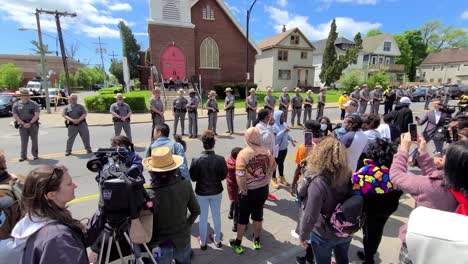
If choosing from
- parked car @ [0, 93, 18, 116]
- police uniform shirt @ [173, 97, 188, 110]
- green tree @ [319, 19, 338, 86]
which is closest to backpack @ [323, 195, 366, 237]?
police uniform shirt @ [173, 97, 188, 110]

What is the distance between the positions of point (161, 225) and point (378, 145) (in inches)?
95.8

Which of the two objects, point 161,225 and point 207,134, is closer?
point 161,225

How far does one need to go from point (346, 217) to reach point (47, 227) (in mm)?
2242

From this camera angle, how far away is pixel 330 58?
1435 inches

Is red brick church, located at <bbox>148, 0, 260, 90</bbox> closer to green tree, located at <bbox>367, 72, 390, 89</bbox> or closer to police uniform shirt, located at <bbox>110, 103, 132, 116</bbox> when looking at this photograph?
police uniform shirt, located at <bbox>110, 103, 132, 116</bbox>

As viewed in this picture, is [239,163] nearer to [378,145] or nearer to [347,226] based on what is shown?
[347,226]

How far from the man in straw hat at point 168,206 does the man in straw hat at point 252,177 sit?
0.89m

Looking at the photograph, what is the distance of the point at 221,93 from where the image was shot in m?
23.2

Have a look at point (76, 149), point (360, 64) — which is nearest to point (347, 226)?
point (76, 149)

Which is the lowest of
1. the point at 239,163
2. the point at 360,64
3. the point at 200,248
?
the point at 200,248

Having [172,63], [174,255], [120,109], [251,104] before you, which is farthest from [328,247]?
[172,63]

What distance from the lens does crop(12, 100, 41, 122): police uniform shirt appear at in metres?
7.16

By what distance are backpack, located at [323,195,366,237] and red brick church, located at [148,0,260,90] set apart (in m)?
21.2

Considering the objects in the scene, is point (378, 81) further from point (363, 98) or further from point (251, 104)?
point (251, 104)
